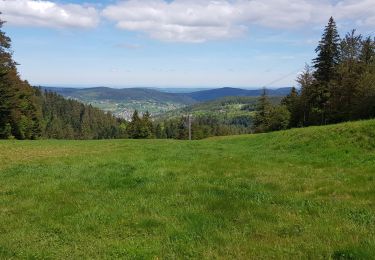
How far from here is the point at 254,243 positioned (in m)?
7.76

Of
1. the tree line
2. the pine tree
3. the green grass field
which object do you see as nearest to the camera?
the green grass field

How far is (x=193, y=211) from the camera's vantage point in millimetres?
10219

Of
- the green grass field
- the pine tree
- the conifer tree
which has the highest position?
the conifer tree

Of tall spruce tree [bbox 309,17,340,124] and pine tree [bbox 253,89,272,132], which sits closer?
tall spruce tree [bbox 309,17,340,124]

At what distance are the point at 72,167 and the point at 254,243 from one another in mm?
13754

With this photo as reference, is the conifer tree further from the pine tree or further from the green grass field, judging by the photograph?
the green grass field

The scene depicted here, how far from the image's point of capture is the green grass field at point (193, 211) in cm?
771

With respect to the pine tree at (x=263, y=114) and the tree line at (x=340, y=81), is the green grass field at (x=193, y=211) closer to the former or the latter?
the tree line at (x=340, y=81)

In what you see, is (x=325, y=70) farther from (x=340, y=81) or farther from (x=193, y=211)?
(x=193, y=211)

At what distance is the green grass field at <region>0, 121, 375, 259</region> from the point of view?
25.3 ft

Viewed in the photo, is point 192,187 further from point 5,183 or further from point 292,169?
point 5,183

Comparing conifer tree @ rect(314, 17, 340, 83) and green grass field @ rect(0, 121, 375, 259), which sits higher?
conifer tree @ rect(314, 17, 340, 83)

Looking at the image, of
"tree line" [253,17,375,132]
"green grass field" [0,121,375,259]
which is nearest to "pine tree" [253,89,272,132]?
"tree line" [253,17,375,132]

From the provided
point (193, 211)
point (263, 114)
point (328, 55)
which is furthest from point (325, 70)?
point (193, 211)
